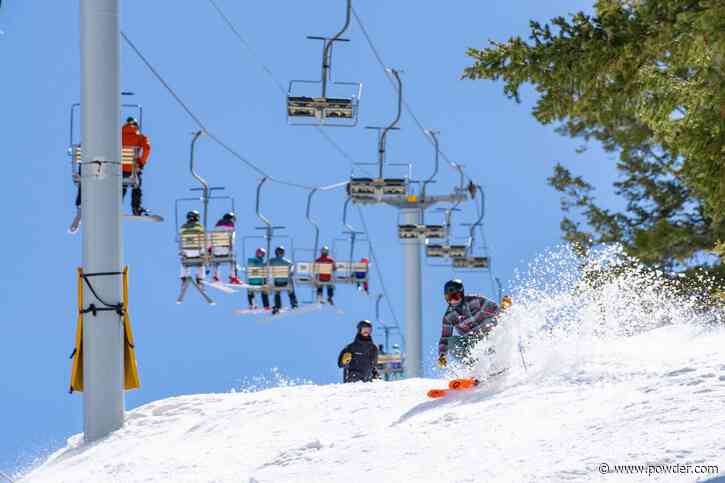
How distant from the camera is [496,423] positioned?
10047mm

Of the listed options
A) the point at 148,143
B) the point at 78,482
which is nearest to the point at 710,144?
the point at 78,482

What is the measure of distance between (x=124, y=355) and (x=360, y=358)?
529 centimetres

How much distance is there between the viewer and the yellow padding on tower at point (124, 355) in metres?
14.5

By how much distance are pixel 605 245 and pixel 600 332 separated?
1667 cm

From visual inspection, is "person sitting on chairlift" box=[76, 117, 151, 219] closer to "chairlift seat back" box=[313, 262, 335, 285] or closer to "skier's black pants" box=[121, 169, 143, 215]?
"skier's black pants" box=[121, 169, 143, 215]

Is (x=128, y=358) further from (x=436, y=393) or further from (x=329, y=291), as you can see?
(x=329, y=291)

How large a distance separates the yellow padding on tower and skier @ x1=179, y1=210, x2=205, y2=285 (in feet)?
15.0

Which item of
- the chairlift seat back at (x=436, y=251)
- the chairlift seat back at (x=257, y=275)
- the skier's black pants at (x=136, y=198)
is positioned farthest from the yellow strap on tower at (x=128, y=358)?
the chairlift seat back at (x=436, y=251)

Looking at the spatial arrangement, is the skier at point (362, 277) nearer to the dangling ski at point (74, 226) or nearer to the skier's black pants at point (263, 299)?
the skier's black pants at point (263, 299)

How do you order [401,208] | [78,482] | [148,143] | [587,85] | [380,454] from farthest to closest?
[401,208]
[148,143]
[78,482]
[587,85]
[380,454]

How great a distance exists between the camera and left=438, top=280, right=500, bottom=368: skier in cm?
1363

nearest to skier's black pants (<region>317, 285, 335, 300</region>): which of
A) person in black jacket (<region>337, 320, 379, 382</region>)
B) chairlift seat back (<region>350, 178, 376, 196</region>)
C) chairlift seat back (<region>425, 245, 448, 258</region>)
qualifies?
chairlift seat back (<region>350, 178, 376, 196</region>)

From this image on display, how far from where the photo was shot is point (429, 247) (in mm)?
27062

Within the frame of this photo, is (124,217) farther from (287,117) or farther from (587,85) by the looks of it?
(587,85)
